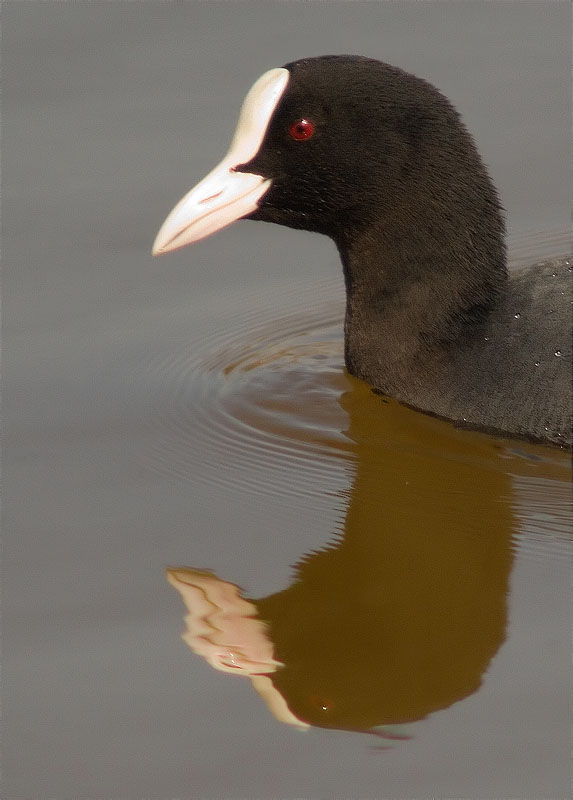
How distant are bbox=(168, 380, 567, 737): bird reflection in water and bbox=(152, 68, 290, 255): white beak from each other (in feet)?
2.49

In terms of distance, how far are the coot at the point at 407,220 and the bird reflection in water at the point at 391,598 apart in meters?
0.19

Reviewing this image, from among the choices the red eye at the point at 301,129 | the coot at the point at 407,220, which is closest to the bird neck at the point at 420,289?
the coot at the point at 407,220

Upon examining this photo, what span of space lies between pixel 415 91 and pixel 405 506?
1184 millimetres

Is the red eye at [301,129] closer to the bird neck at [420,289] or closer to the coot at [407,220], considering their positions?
the coot at [407,220]

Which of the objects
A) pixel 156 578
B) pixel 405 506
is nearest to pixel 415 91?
pixel 405 506

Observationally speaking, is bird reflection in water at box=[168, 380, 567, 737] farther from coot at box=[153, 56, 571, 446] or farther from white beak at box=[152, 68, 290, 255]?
white beak at box=[152, 68, 290, 255]

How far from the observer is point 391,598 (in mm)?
3947

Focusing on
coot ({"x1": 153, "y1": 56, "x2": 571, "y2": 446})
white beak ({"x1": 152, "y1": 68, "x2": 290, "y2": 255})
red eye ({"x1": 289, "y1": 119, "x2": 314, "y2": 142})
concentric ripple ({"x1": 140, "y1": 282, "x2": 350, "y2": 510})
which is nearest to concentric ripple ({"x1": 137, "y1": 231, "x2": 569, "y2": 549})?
concentric ripple ({"x1": 140, "y1": 282, "x2": 350, "y2": 510})

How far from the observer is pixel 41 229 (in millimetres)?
6137

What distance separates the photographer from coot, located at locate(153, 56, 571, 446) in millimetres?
4578

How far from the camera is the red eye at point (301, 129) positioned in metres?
4.63

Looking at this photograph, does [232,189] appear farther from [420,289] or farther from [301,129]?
[420,289]

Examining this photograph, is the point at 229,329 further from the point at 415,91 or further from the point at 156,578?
Result: the point at 156,578

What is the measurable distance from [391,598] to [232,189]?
139 centimetres
